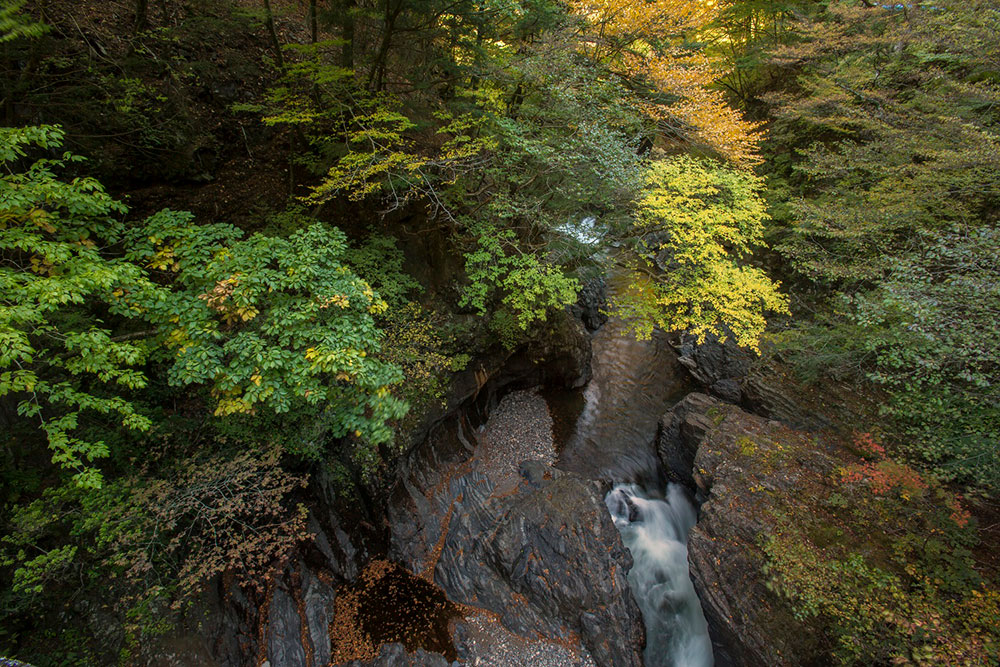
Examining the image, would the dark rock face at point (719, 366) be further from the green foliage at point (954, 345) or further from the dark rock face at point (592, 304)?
the green foliage at point (954, 345)

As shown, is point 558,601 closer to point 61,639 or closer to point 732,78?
point 61,639

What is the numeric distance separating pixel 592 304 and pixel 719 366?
5406 millimetres

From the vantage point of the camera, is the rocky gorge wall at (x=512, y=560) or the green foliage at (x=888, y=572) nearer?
the green foliage at (x=888, y=572)

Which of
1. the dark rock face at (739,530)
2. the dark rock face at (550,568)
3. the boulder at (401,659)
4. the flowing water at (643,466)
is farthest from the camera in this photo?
the flowing water at (643,466)

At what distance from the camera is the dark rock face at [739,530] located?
6.34 meters

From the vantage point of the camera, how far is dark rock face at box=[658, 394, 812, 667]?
6340 millimetres

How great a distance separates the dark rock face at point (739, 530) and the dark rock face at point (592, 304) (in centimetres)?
638

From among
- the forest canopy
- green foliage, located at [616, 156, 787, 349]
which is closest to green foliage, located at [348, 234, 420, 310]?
the forest canopy

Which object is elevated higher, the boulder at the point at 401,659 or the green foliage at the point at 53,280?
the green foliage at the point at 53,280

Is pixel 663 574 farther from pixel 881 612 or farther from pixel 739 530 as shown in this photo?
pixel 881 612

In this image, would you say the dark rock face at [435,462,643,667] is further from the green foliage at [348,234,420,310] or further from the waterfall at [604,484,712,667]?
the green foliage at [348,234,420,310]

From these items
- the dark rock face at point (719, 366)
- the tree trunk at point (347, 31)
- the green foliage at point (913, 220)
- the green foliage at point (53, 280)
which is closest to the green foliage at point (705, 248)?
the green foliage at point (913, 220)

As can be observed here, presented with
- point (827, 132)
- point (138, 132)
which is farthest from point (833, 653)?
point (138, 132)

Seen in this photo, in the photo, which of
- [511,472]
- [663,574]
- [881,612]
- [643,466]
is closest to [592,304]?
[643,466]
